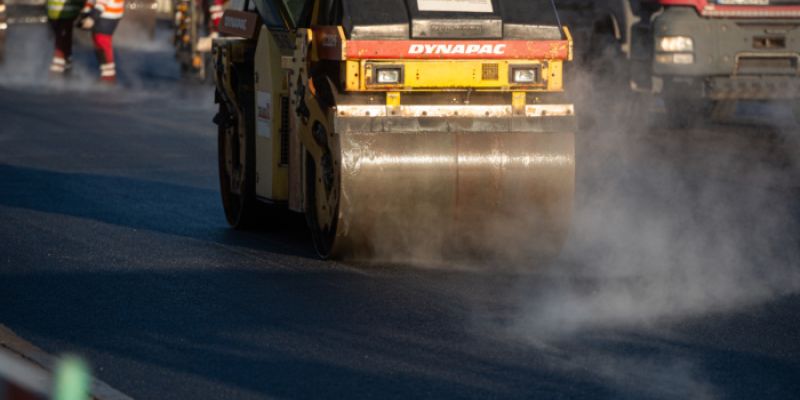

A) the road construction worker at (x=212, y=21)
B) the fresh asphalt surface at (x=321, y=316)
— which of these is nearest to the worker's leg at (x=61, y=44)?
the road construction worker at (x=212, y=21)

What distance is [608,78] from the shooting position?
17.8 m

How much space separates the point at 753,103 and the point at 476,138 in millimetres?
13055

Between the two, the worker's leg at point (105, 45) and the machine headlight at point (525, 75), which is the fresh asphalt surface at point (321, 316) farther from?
the worker's leg at point (105, 45)

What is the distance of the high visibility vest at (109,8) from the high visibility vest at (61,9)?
0.65 meters

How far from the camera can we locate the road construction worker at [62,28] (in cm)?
2388

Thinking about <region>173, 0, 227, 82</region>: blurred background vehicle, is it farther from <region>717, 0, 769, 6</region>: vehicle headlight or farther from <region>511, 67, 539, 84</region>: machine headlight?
<region>511, 67, 539, 84</region>: machine headlight

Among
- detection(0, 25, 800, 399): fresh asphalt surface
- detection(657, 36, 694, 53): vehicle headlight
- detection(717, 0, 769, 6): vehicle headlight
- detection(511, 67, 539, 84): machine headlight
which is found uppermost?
detection(717, 0, 769, 6): vehicle headlight

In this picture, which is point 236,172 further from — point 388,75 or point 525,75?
point 525,75

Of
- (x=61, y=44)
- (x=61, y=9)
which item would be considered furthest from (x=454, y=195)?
(x=61, y=9)

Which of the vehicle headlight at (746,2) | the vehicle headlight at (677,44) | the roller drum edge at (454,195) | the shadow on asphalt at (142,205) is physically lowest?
the shadow on asphalt at (142,205)

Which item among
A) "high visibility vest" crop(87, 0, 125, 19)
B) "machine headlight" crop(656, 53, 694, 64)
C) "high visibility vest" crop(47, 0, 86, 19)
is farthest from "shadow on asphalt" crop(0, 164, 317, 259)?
"high visibility vest" crop(47, 0, 86, 19)

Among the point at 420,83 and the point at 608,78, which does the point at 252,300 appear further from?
the point at 608,78

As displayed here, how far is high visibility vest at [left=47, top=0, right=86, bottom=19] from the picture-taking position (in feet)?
79.2

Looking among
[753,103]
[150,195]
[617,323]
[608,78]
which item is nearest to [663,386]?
[617,323]
